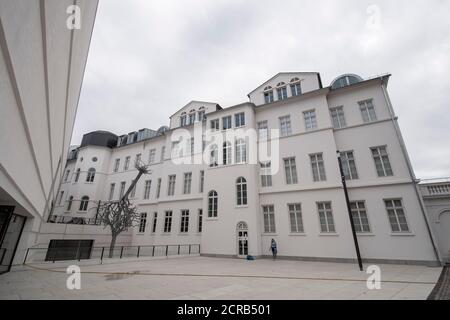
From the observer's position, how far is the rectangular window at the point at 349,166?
16.3 metres

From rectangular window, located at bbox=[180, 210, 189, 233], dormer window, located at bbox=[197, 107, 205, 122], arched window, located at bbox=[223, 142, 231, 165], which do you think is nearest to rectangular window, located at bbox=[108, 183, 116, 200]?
rectangular window, located at bbox=[180, 210, 189, 233]

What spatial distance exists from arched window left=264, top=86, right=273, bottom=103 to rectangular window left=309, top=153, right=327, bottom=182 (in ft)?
26.2

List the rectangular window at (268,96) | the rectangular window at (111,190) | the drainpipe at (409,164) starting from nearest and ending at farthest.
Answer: the drainpipe at (409,164)
the rectangular window at (268,96)
the rectangular window at (111,190)

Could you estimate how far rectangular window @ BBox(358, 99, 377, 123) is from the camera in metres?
17.0

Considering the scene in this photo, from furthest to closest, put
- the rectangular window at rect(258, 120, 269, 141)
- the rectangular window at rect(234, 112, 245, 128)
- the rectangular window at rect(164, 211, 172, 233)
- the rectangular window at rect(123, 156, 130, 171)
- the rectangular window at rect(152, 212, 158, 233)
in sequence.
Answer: the rectangular window at rect(123, 156, 130, 171)
the rectangular window at rect(152, 212, 158, 233)
the rectangular window at rect(164, 211, 172, 233)
the rectangular window at rect(234, 112, 245, 128)
the rectangular window at rect(258, 120, 269, 141)

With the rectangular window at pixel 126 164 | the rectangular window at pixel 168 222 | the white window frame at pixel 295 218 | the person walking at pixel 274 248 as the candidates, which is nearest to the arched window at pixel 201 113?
the rectangular window at pixel 168 222

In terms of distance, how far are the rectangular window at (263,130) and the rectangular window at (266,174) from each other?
2.76 metres

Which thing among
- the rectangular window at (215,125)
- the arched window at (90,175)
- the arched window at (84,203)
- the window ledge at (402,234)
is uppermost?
the rectangular window at (215,125)

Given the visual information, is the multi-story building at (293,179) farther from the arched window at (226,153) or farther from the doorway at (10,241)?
the doorway at (10,241)

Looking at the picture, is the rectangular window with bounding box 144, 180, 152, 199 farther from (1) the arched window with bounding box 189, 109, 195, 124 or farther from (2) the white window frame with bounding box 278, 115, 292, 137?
(2) the white window frame with bounding box 278, 115, 292, 137

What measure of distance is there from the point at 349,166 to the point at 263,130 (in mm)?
8506
